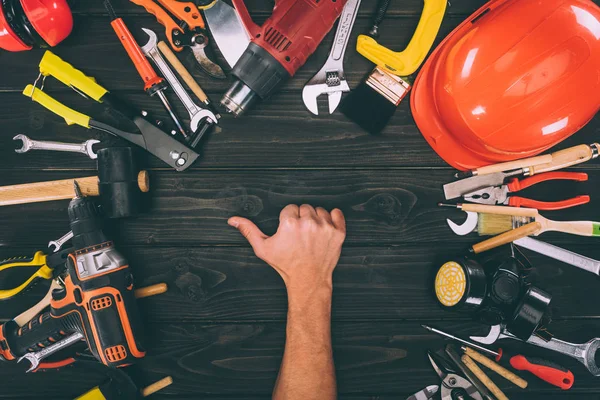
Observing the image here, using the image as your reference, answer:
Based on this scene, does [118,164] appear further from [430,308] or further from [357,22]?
[430,308]

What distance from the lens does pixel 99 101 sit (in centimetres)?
109

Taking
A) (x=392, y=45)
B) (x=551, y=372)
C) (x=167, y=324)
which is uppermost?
(x=392, y=45)

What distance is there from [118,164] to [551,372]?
140 centimetres

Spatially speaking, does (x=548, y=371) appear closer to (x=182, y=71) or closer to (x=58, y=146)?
(x=182, y=71)

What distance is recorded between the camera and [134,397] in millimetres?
1139

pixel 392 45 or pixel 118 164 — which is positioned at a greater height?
pixel 392 45

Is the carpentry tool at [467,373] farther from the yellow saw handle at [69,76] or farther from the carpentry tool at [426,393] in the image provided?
the yellow saw handle at [69,76]

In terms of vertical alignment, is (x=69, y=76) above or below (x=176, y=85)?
below

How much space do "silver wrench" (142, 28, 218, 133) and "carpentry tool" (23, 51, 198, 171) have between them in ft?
0.32

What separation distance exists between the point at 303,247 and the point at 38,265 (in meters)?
0.79

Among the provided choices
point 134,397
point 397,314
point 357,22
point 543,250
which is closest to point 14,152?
point 134,397

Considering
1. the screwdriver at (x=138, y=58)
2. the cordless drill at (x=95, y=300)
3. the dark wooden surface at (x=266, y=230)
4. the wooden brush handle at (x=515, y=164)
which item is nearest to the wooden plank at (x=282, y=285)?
the dark wooden surface at (x=266, y=230)

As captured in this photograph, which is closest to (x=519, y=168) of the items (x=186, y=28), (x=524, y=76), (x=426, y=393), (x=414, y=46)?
(x=524, y=76)

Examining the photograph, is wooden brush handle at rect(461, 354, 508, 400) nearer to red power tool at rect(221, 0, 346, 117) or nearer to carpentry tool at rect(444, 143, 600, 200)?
carpentry tool at rect(444, 143, 600, 200)
